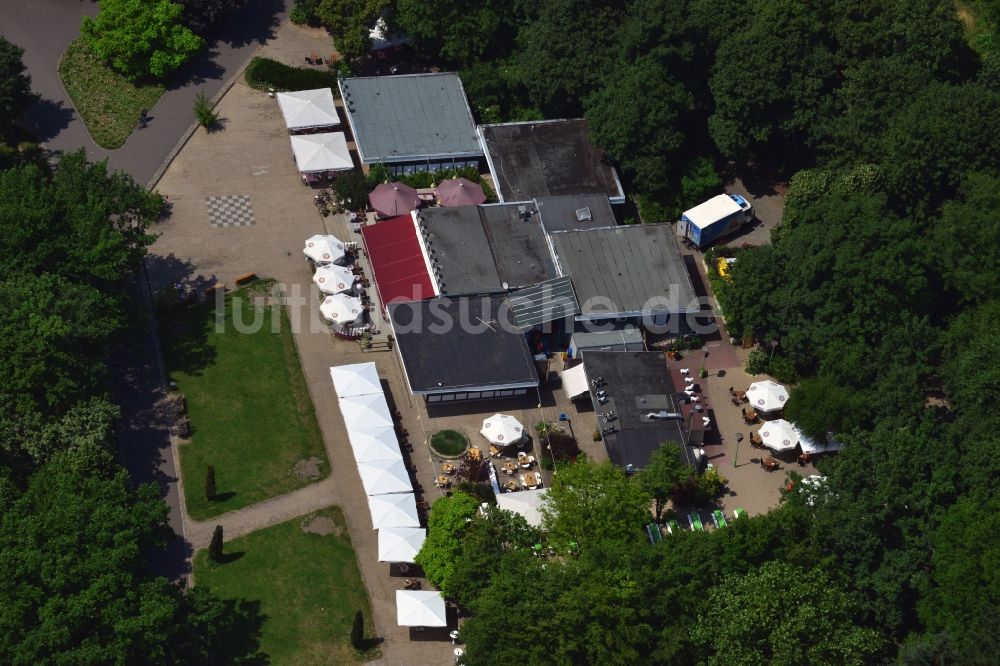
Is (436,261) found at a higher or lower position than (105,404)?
higher

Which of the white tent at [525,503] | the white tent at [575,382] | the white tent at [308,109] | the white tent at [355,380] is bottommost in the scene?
the white tent at [525,503]

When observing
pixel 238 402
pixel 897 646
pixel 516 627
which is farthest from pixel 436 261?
pixel 897 646

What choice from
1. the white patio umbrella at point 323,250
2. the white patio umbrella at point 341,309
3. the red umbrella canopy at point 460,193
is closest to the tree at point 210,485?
the white patio umbrella at point 341,309

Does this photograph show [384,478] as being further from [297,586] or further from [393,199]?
[393,199]

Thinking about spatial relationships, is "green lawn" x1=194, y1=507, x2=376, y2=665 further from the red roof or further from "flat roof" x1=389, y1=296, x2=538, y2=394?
the red roof

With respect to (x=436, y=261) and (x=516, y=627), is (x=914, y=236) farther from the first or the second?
(x=516, y=627)

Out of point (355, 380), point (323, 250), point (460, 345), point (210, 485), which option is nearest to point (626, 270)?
point (460, 345)

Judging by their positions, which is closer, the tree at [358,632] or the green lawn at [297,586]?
the tree at [358,632]

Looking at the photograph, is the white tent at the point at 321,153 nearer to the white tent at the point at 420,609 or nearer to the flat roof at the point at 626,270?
the flat roof at the point at 626,270
